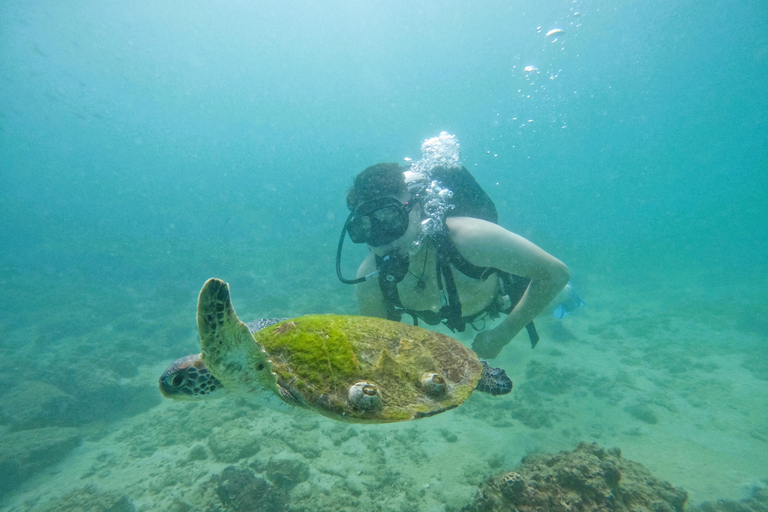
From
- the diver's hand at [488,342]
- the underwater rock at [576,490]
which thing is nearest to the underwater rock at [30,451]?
the underwater rock at [576,490]

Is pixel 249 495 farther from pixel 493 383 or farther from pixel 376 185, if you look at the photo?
pixel 376 185

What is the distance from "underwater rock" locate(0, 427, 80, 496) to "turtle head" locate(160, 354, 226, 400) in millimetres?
8367

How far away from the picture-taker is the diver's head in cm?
394

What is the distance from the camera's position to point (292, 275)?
2122 centimetres

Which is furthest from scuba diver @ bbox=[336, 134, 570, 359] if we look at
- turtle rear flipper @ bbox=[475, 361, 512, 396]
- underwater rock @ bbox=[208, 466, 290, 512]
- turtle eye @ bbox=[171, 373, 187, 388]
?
underwater rock @ bbox=[208, 466, 290, 512]

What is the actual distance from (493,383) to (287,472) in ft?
14.3

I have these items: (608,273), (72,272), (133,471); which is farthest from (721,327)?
(72,272)

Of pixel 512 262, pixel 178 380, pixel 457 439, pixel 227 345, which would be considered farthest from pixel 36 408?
pixel 512 262

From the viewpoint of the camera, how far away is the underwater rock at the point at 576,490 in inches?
119

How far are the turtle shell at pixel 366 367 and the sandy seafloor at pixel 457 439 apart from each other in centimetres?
34

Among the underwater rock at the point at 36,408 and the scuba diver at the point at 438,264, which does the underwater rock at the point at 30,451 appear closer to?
the underwater rock at the point at 36,408

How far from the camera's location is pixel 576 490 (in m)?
3.16

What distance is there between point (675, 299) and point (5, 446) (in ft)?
106

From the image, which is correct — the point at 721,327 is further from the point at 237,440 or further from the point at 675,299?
the point at 237,440
